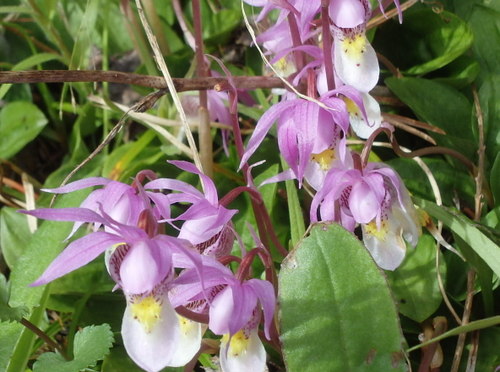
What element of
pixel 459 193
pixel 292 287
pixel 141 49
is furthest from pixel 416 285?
pixel 141 49

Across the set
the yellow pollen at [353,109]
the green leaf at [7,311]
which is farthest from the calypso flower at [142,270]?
the yellow pollen at [353,109]

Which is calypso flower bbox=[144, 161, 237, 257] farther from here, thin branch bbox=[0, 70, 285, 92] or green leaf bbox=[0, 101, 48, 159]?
green leaf bbox=[0, 101, 48, 159]

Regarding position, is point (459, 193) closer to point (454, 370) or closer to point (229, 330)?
point (454, 370)

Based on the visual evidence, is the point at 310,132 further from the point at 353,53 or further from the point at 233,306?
the point at 233,306

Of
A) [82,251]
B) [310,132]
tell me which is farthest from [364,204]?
[82,251]

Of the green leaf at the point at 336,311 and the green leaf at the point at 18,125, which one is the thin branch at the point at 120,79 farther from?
the green leaf at the point at 18,125
